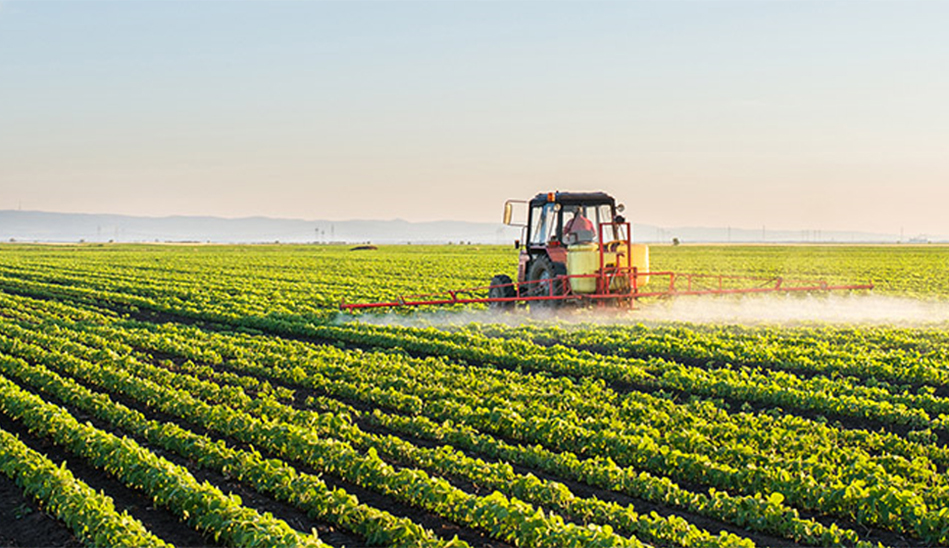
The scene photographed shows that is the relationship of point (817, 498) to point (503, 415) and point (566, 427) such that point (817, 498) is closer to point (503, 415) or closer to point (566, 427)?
point (566, 427)

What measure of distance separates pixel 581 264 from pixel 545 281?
882mm

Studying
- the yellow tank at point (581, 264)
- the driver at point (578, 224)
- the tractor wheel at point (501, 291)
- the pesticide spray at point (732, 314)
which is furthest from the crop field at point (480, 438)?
the tractor wheel at point (501, 291)

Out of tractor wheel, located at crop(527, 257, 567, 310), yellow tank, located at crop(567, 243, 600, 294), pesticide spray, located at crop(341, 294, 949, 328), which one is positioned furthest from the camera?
pesticide spray, located at crop(341, 294, 949, 328)

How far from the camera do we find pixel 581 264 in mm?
17969

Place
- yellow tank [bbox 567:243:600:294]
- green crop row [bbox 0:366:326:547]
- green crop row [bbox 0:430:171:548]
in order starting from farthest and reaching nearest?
yellow tank [bbox 567:243:600:294] < green crop row [bbox 0:430:171:548] < green crop row [bbox 0:366:326:547]

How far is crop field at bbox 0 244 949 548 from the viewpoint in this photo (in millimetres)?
6672

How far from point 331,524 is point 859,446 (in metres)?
5.48

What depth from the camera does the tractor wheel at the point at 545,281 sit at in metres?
18.5

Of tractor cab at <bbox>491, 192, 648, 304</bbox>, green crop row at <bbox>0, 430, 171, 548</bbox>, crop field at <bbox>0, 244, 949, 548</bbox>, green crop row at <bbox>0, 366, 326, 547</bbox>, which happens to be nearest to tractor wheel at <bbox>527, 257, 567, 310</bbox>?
tractor cab at <bbox>491, 192, 648, 304</bbox>

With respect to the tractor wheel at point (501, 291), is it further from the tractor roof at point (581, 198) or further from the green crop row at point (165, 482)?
the green crop row at point (165, 482)

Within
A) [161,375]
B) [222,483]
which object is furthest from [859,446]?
[161,375]

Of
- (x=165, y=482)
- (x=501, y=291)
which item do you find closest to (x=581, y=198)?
(x=501, y=291)

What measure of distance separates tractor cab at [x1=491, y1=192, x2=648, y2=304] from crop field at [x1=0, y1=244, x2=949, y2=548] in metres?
1.66

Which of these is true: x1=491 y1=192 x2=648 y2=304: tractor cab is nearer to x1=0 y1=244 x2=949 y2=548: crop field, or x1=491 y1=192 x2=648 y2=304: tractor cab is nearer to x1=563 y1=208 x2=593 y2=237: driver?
x1=563 y1=208 x2=593 y2=237: driver
